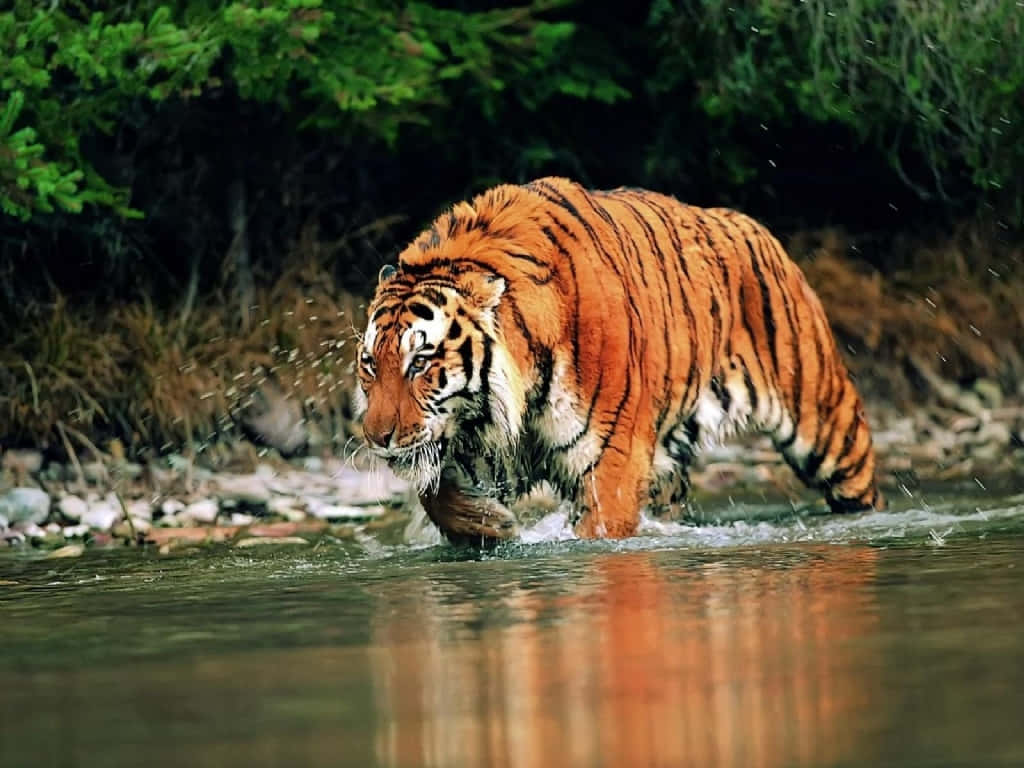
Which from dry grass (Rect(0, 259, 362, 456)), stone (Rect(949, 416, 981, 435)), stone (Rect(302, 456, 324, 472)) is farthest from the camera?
stone (Rect(949, 416, 981, 435))

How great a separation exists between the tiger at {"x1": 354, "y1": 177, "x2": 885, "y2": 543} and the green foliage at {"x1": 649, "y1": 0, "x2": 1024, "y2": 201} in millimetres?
3263

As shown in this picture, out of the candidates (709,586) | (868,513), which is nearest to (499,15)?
(868,513)

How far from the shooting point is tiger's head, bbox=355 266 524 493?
7113 millimetres

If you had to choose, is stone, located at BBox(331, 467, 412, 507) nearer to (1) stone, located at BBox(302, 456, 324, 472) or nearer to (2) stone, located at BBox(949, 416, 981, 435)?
(1) stone, located at BBox(302, 456, 324, 472)

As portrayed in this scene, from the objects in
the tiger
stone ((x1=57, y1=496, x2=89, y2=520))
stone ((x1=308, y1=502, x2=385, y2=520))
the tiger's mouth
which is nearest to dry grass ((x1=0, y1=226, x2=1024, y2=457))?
stone ((x1=57, y1=496, x2=89, y2=520))

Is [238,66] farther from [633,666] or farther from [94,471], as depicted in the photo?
[633,666]

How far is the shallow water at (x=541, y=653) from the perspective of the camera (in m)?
3.99

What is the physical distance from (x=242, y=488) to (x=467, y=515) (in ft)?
9.16

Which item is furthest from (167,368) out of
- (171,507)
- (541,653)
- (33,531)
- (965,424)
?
(541,653)

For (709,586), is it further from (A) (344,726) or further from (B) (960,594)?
(A) (344,726)

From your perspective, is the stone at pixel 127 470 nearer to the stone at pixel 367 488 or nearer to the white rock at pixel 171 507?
the white rock at pixel 171 507

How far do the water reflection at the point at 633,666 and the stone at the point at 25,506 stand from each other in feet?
10.4

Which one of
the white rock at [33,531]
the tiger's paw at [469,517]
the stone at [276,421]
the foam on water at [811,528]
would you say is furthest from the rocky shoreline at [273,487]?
the foam on water at [811,528]

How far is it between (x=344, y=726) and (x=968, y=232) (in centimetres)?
922
